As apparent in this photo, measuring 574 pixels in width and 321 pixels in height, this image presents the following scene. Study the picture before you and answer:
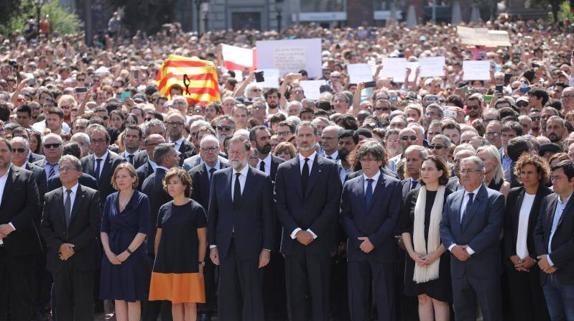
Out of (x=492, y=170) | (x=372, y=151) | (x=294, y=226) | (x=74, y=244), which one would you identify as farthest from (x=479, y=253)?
(x=74, y=244)

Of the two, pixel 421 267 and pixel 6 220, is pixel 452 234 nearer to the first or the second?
pixel 421 267

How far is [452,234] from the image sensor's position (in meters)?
13.0

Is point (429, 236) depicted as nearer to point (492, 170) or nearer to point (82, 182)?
point (492, 170)

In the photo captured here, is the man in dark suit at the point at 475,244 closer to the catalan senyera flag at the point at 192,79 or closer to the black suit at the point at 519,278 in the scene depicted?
the black suit at the point at 519,278

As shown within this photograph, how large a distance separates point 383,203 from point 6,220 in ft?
12.5

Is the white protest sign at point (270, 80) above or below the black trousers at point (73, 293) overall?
above

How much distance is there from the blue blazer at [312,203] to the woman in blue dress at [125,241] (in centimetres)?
133

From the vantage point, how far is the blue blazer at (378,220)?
531 inches

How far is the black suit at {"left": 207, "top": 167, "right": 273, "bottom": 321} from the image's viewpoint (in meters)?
13.8

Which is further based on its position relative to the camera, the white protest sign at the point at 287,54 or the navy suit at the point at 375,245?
the white protest sign at the point at 287,54

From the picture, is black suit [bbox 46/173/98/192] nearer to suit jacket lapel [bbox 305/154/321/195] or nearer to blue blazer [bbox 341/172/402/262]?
suit jacket lapel [bbox 305/154/321/195]

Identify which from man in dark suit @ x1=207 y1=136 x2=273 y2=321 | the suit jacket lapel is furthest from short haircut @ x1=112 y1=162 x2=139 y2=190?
the suit jacket lapel

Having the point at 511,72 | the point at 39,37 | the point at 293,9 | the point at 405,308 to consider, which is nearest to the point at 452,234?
the point at 405,308

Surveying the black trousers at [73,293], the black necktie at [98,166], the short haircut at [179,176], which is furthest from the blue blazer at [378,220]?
the black necktie at [98,166]
